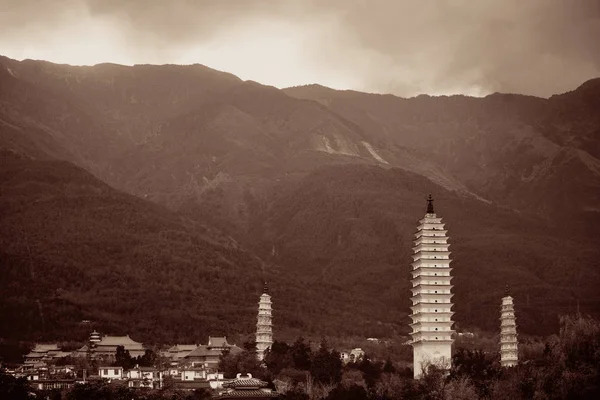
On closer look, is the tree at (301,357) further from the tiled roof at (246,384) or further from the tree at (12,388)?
the tree at (12,388)

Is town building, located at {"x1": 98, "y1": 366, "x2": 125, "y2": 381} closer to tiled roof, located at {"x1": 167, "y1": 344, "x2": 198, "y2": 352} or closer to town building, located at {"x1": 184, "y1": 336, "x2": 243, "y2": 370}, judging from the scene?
town building, located at {"x1": 184, "y1": 336, "x2": 243, "y2": 370}

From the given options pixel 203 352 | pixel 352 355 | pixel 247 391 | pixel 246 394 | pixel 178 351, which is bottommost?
pixel 246 394

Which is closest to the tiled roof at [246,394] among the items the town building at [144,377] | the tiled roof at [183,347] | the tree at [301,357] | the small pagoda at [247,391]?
the small pagoda at [247,391]

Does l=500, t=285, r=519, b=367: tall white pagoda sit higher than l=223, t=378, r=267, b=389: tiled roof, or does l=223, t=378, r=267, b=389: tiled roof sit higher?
l=500, t=285, r=519, b=367: tall white pagoda

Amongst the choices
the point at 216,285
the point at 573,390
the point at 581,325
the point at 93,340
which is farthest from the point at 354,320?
the point at 573,390

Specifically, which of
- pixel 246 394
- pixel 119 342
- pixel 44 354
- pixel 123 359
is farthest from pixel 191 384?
pixel 119 342

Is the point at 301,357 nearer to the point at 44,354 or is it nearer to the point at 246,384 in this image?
the point at 246,384

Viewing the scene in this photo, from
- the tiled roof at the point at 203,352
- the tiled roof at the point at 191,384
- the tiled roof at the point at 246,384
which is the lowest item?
the tiled roof at the point at 246,384

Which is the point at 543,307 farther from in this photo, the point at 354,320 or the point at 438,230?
the point at 438,230

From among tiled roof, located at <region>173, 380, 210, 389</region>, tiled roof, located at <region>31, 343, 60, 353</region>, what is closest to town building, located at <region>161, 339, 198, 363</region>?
tiled roof, located at <region>31, 343, 60, 353</region>
